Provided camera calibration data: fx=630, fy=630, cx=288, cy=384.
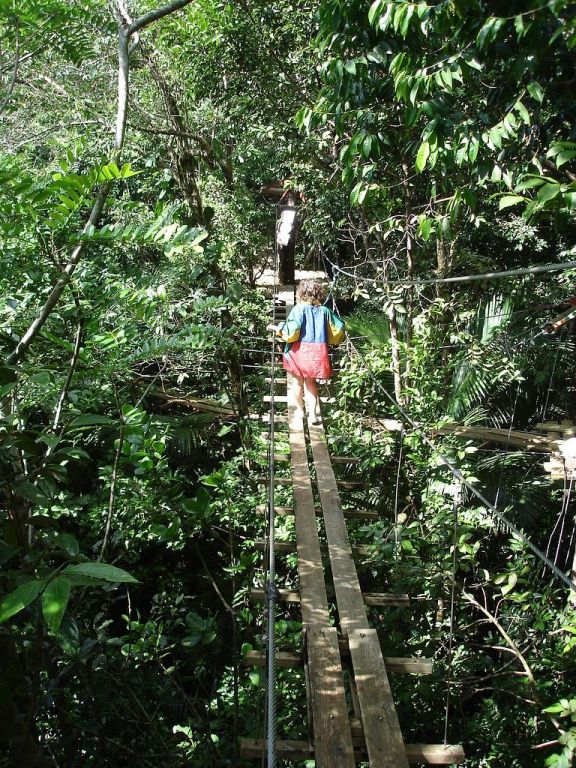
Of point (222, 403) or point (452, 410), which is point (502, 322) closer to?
point (452, 410)

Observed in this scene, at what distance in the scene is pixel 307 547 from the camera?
2.78 meters

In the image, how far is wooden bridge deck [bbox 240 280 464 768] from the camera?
174 centimetres

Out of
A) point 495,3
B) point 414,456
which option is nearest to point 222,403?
point 414,456

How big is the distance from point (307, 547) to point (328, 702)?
3.06ft

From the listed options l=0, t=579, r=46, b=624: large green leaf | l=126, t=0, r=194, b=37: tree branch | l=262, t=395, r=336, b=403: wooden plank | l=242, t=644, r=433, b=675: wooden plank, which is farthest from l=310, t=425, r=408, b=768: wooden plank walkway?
l=126, t=0, r=194, b=37: tree branch

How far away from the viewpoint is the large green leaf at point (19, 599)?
2.64 feet

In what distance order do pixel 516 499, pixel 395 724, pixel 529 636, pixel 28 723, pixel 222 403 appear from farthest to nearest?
pixel 222 403, pixel 516 499, pixel 529 636, pixel 395 724, pixel 28 723

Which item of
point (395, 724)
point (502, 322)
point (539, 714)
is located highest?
point (502, 322)

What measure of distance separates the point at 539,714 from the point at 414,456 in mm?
1640

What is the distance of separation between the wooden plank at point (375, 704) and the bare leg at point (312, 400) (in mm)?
2172

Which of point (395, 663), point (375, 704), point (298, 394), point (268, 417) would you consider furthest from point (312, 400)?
point (375, 704)

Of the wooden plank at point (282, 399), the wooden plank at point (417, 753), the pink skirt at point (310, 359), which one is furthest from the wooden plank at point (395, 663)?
the wooden plank at point (282, 399)

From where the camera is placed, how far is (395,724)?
181cm

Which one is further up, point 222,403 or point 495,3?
point 495,3
